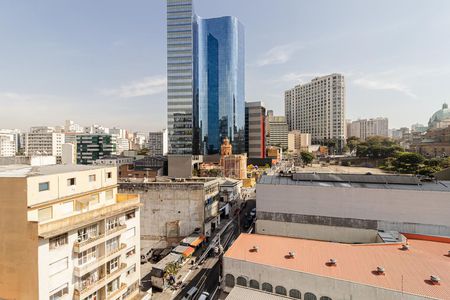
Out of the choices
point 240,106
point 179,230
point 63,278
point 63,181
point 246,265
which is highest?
point 240,106

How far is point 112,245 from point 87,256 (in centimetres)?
262

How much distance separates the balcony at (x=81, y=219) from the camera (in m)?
16.4

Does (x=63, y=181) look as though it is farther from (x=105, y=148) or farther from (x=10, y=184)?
(x=105, y=148)

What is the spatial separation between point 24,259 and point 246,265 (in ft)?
55.2

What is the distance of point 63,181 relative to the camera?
62.3ft

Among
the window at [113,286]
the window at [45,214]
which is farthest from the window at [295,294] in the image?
the window at [45,214]

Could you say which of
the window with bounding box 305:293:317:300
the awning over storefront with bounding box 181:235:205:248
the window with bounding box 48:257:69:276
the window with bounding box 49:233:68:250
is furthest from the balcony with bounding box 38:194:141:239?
the window with bounding box 305:293:317:300

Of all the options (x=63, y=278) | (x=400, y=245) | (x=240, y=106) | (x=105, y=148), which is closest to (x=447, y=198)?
(x=400, y=245)

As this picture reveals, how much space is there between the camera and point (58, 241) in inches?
685

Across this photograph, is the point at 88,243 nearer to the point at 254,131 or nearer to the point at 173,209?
the point at 173,209

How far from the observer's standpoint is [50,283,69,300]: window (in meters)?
16.9

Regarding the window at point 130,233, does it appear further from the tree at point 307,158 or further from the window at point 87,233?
the tree at point 307,158

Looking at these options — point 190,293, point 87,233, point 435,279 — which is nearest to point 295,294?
point 435,279

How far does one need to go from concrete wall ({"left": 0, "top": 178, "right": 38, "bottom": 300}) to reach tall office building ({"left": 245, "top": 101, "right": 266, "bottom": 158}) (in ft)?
350
